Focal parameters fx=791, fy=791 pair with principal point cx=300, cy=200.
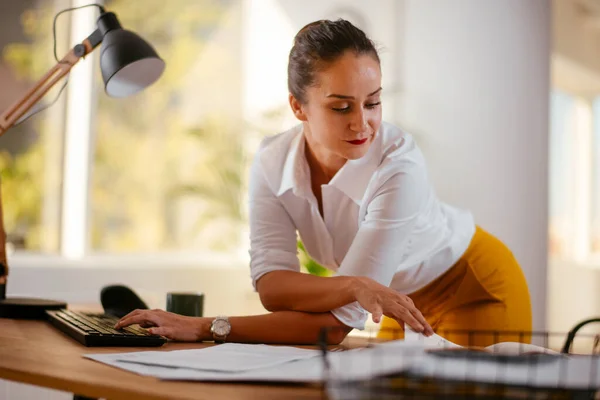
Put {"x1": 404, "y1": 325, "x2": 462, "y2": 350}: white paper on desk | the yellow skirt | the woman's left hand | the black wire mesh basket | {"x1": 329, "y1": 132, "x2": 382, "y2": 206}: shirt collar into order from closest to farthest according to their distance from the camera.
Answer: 1. the black wire mesh basket
2. {"x1": 404, "y1": 325, "x2": 462, "y2": 350}: white paper on desk
3. the woman's left hand
4. {"x1": 329, "y1": 132, "x2": 382, "y2": 206}: shirt collar
5. the yellow skirt

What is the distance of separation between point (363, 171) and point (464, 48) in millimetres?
3149

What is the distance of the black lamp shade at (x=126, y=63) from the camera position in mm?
1953

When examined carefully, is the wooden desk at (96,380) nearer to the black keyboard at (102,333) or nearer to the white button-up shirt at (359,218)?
the black keyboard at (102,333)

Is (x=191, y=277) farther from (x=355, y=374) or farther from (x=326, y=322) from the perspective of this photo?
(x=355, y=374)

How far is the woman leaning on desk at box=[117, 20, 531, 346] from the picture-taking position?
5.04 feet

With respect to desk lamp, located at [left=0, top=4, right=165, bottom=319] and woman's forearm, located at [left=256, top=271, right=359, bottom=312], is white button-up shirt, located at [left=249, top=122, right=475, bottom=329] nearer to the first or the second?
woman's forearm, located at [left=256, top=271, right=359, bottom=312]

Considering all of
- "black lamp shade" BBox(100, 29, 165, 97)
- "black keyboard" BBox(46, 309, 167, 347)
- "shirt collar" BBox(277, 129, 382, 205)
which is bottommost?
"black keyboard" BBox(46, 309, 167, 347)

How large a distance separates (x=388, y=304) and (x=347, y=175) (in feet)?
1.45

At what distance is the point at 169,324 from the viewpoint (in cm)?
149

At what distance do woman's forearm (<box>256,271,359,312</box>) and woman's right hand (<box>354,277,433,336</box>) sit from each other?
0.03 m

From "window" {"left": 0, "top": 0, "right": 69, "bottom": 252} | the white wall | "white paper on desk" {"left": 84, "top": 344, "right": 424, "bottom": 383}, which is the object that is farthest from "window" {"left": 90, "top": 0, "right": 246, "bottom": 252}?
"white paper on desk" {"left": 84, "top": 344, "right": 424, "bottom": 383}

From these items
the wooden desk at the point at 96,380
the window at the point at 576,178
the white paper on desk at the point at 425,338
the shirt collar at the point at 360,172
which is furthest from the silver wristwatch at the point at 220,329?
the window at the point at 576,178

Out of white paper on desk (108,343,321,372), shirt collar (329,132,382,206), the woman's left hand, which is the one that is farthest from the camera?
shirt collar (329,132,382,206)

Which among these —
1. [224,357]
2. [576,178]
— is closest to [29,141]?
[224,357]
